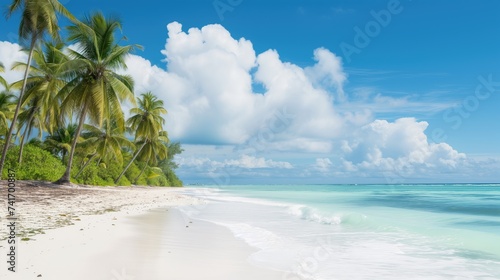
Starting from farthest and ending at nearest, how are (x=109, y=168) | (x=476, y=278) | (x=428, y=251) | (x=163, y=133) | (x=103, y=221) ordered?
(x=163, y=133)
(x=109, y=168)
(x=103, y=221)
(x=428, y=251)
(x=476, y=278)

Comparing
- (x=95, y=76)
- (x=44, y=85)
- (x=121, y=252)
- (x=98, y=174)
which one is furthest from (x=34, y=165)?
(x=121, y=252)

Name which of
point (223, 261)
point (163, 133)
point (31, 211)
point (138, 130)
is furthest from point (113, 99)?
point (163, 133)

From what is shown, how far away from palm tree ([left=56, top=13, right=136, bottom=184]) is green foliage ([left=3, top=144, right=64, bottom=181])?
11.3ft

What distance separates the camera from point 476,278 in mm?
6047

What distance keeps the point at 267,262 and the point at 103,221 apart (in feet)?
19.2

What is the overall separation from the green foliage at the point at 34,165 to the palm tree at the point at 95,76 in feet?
11.3

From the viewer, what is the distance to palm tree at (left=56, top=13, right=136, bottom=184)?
20812 mm

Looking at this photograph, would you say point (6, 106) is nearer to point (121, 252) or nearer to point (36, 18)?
point (36, 18)

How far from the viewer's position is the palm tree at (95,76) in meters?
20.8

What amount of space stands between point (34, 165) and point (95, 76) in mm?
7783

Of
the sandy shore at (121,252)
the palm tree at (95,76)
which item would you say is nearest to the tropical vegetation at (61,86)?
the palm tree at (95,76)

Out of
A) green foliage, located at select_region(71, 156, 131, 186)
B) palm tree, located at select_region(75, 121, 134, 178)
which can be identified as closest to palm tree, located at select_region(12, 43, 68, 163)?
palm tree, located at select_region(75, 121, 134, 178)

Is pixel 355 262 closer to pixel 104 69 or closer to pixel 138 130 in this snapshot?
pixel 104 69

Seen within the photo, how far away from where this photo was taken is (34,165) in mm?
24125
